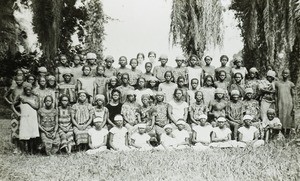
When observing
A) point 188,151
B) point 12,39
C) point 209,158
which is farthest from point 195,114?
point 12,39

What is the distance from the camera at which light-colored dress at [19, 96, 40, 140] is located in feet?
27.0

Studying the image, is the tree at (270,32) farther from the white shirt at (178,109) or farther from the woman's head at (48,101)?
the woman's head at (48,101)

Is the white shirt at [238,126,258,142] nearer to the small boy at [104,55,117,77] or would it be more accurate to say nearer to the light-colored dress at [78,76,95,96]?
the small boy at [104,55,117,77]

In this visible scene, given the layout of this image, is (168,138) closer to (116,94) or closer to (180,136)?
(180,136)

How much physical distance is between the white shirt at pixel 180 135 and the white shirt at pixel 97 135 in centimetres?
137

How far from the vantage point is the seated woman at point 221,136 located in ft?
27.9

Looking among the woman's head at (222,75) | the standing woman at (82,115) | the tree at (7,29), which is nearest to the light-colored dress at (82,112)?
the standing woman at (82,115)

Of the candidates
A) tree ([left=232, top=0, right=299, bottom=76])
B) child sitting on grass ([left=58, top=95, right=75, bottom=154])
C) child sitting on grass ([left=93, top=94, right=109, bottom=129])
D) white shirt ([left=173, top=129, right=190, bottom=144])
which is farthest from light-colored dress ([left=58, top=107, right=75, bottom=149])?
tree ([left=232, top=0, right=299, bottom=76])

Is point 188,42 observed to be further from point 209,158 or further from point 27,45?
point 27,45

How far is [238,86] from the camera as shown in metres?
9.42

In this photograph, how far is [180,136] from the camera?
855 centimetres

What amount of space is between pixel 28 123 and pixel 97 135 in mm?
1339

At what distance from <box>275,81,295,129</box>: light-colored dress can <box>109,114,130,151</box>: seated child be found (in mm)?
3469

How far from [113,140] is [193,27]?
395 cm
